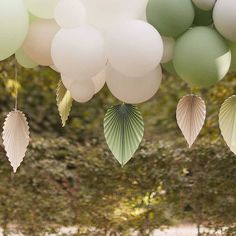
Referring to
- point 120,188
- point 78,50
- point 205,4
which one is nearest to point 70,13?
point 78,50

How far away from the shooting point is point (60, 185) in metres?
3.50

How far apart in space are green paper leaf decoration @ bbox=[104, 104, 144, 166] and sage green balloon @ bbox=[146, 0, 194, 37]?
132 millimetres

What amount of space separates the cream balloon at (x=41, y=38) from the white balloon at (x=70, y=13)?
39 millimetres

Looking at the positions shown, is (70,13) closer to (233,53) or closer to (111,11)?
(111,11)

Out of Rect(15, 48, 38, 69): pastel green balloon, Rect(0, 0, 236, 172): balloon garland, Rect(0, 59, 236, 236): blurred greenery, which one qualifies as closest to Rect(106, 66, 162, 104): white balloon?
Rect(0, 0, 236, 172): balloon garland

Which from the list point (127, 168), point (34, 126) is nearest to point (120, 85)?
point (127, 168)

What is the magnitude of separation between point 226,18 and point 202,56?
0.16 ft

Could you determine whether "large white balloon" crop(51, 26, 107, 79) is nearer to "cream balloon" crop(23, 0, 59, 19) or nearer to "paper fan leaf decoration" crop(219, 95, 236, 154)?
"cream balloon" crop(23, 0, 59, 19)

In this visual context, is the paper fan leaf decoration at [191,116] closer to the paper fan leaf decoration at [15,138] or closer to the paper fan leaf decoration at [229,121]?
the paper fan leaf decoration at [229,121]

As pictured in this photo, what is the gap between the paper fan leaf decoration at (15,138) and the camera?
2.52ft

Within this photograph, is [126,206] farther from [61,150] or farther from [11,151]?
[11,151]

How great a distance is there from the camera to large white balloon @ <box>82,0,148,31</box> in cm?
67

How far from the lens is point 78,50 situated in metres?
0.67

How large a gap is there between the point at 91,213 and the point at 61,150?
0.39 m
